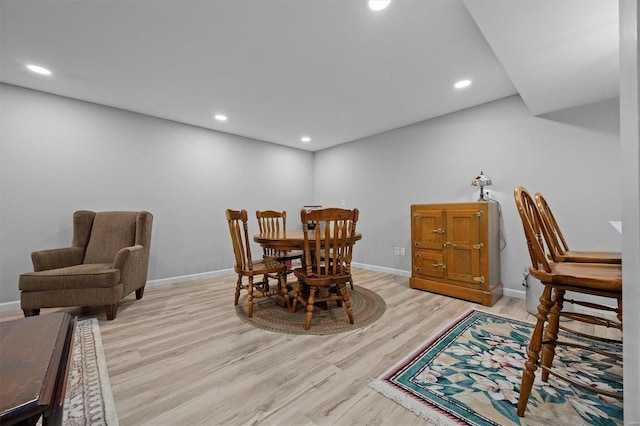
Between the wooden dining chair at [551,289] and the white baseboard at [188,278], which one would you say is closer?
the wooden dining chair at [551,289]

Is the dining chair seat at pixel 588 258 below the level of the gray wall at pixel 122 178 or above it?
below

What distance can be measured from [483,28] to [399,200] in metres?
2.60

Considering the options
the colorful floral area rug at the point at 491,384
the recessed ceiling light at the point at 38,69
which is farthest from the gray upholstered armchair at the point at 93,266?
the colorful floral area rug at the point at 491,384

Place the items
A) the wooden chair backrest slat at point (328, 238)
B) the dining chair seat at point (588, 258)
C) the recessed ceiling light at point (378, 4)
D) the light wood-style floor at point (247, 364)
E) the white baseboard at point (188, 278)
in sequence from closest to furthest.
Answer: the light wood-style floor at point (247, 364) < the dining chair seat at point (588, 258) < the recessed ceiling light at point (378, 4) < the wooden chair backrest slat at point (328, 238) < the white baseboard at point (188, 278)

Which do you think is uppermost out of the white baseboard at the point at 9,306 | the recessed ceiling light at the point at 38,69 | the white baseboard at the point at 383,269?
the recessed ceiling light at the point at 38,69

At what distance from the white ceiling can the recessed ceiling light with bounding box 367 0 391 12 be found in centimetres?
6

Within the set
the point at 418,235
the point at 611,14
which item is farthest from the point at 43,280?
the point at 611,14

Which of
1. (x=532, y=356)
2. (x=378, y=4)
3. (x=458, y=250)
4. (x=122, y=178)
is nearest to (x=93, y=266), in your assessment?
(x=122, y=178)

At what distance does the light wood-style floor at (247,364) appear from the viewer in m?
1.22

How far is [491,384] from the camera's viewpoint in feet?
4.59

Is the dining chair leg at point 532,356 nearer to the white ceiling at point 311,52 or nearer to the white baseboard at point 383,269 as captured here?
the white ceiling at point 311,52

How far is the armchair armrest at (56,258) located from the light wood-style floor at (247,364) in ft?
1.58

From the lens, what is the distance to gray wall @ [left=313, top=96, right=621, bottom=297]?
97.1 inches

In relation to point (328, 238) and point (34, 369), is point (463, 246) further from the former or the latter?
point (34, 369)
